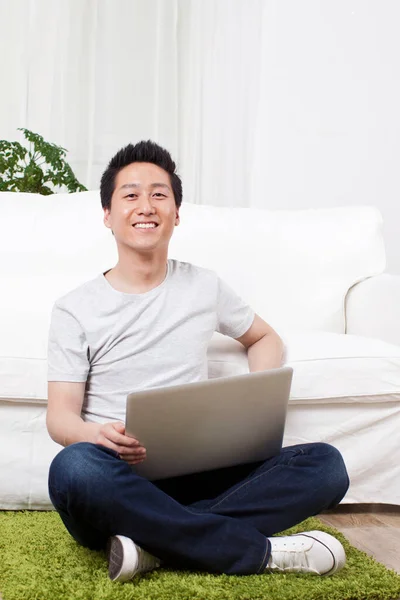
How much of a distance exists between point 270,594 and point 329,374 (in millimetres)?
640

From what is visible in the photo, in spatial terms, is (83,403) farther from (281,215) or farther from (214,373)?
(281,215)

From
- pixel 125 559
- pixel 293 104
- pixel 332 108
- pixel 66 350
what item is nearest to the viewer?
pixel 125 559

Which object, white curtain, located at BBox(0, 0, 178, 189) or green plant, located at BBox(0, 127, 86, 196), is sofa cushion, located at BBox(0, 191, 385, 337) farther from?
white curtain, located at BBox(0, 0, 178, 189)

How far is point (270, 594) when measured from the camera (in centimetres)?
114

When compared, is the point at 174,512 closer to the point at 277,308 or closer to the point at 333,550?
the point at 333,550

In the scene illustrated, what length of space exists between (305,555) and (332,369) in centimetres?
52

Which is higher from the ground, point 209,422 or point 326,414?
point 209,422

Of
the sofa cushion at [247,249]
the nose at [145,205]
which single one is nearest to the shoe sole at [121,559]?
the nose at [145,205]

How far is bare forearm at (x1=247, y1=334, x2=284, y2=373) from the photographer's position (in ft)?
5.21

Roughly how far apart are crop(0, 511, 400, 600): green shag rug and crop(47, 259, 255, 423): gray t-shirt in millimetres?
257

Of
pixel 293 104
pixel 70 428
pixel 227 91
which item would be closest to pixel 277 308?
pixel 70 428

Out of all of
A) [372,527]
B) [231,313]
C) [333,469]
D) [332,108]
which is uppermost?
[332,108]

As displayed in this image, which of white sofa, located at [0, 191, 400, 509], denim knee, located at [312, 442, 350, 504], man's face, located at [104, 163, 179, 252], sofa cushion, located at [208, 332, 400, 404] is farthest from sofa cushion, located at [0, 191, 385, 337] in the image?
denim knee, located at [312, 442, 350, 504]

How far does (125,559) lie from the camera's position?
3.83ft
